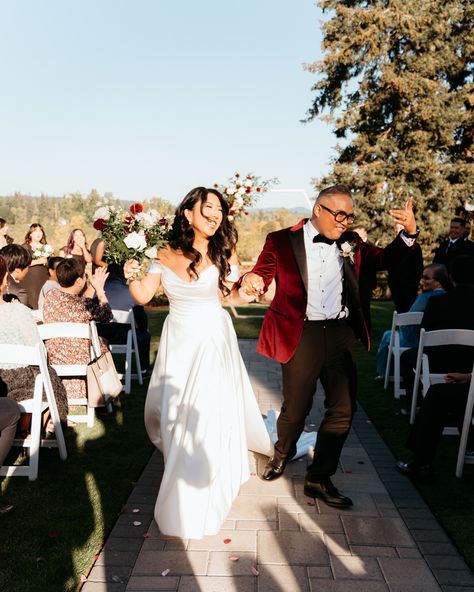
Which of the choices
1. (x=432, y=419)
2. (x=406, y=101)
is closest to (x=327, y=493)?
(x=432, y=419)

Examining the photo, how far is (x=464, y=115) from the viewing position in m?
24.5

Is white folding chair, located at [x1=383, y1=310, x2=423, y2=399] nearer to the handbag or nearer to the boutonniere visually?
the boutonniere

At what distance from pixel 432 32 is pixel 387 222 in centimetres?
801

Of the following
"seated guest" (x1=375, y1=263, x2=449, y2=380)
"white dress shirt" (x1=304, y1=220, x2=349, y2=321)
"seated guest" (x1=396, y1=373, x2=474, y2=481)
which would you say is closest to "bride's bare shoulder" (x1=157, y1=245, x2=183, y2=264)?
"white dress shirt" (x1=304, y1=220, x2=349, y2=321)

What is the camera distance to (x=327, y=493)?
4234mm

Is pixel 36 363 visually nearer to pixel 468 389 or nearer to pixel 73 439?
pixel 73 439

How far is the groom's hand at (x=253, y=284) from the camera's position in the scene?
13.2 feet

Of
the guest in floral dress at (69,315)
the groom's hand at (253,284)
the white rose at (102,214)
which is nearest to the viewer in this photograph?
the groom's hand at (253,284)

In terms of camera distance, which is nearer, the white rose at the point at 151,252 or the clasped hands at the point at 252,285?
the white rose at the point at 151,252

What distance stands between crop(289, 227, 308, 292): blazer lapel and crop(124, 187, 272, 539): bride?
0.45 metres

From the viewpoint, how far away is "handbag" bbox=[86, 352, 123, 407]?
561 centimetres

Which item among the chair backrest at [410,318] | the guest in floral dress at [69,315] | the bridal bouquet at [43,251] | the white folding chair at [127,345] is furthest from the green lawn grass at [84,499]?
the bridal bouquet at [43,251]

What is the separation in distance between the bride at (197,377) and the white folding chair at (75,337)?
1.72 metres

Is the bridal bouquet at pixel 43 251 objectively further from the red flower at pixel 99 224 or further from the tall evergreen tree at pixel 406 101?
the tall evergreen tree at pixel 406 101
